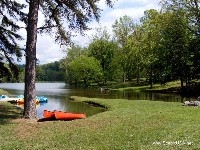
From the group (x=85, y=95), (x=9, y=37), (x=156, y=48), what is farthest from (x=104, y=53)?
(x=9, y=37)

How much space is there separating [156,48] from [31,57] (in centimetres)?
4854

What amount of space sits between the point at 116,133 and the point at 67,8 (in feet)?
34.0

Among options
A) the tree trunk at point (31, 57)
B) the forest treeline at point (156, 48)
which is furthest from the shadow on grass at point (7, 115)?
the forest treeline at point (156, 48)

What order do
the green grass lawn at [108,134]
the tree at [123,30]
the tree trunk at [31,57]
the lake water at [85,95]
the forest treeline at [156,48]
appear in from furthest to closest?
the tree at [123,30] → the forest treeline at [156,48] → the lake water at [85,95] → the tree trunk at [31,57] → the green grass lawn at [108,134]

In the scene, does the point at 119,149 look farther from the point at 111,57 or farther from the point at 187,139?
the point at 111,57

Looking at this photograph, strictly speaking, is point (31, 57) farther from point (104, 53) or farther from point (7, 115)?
point (104, 53)

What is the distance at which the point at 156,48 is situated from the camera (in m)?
66.9

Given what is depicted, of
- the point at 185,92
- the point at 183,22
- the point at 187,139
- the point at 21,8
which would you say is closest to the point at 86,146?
the point at 187,139

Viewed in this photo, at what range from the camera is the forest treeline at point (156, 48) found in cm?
5894

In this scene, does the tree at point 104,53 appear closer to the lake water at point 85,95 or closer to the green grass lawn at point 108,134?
the lake water at point 85,95

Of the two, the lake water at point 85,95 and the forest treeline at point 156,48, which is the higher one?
the forest treeline at point 156,48

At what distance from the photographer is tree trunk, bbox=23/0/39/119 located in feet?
67.0

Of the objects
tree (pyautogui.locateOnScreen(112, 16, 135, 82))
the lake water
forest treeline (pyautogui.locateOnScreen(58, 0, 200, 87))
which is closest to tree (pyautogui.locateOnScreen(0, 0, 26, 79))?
the lake water

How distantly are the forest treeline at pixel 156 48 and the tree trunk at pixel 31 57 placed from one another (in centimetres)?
2225
